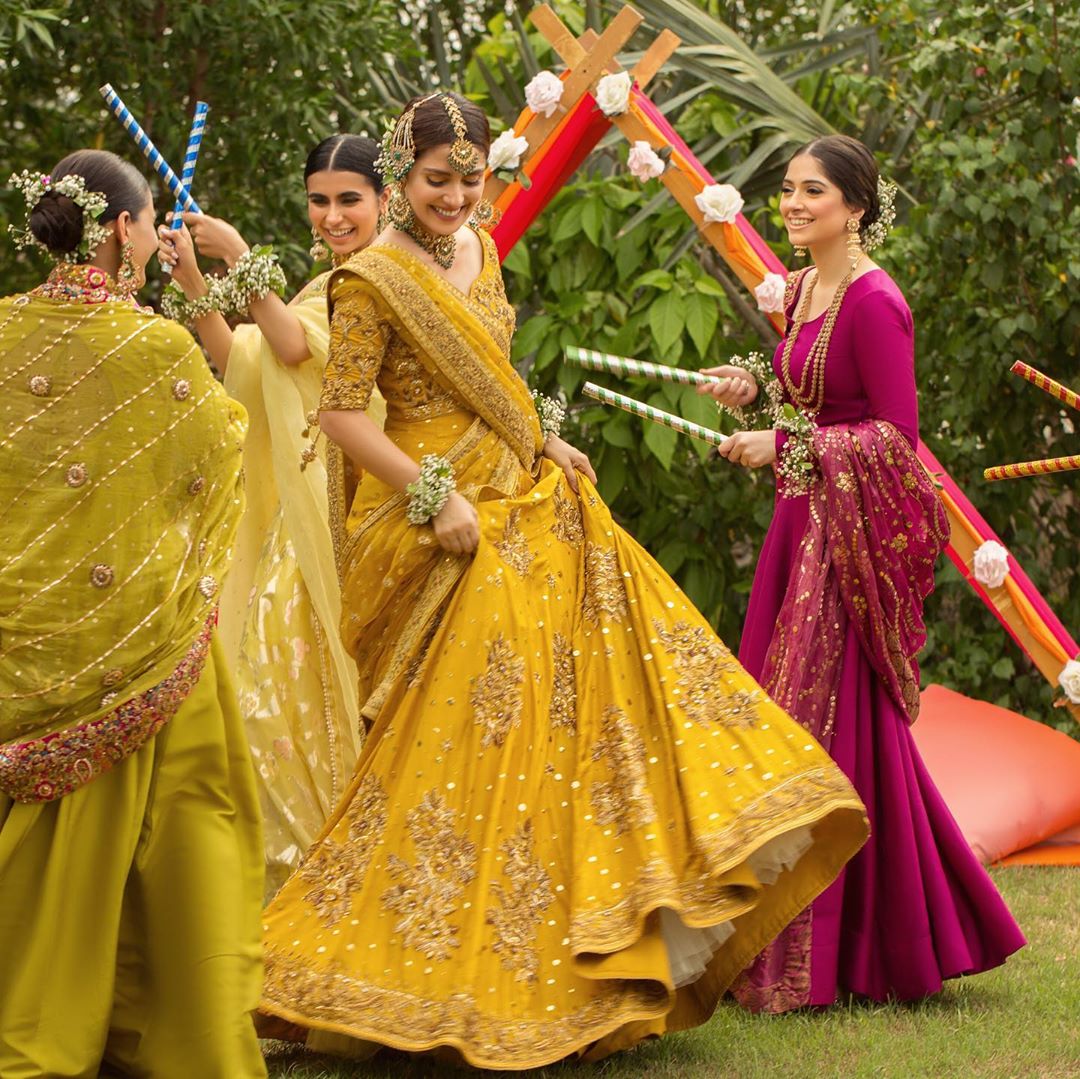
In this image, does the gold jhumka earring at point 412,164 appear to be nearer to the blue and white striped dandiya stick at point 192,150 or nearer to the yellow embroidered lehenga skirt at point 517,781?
the yellow embroidered lehenga skirt at point 517,781

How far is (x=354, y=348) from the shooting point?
11.9ft

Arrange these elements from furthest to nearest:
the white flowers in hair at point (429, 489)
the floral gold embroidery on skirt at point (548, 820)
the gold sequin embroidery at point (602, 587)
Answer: the gold sequin embroidery at point (602, 587), the white flowers in hair at point (429, 489), the floral gold embroidery on skirt at point (548, 820)

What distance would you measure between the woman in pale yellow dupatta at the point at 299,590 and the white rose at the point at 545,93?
722 mm

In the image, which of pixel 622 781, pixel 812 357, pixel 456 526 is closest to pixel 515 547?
pixel 456 526

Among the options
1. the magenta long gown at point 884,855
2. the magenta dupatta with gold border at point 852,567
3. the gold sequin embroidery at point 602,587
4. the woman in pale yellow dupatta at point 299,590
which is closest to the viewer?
the gold sequin embroidery at point 602,587

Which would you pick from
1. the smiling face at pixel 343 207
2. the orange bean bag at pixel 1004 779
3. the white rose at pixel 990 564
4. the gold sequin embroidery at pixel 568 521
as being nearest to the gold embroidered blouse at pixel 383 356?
the gold sequin embroidery at pixel 568 521

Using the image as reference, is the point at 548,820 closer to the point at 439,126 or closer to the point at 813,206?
the point at 439,126

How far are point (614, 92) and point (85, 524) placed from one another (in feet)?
8.86

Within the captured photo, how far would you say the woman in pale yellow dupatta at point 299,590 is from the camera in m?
4.68

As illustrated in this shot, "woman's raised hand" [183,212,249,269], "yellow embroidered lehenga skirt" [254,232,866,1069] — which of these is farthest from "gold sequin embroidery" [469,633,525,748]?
"woman's raised hand" [183,212,249,269]

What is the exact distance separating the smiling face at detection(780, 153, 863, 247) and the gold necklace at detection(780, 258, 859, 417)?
0.33 feet

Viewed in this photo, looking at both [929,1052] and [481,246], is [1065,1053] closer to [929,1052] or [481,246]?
[929,1052]

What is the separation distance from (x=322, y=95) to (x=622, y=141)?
46.1 inches

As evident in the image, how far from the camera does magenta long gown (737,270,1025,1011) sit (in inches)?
159
